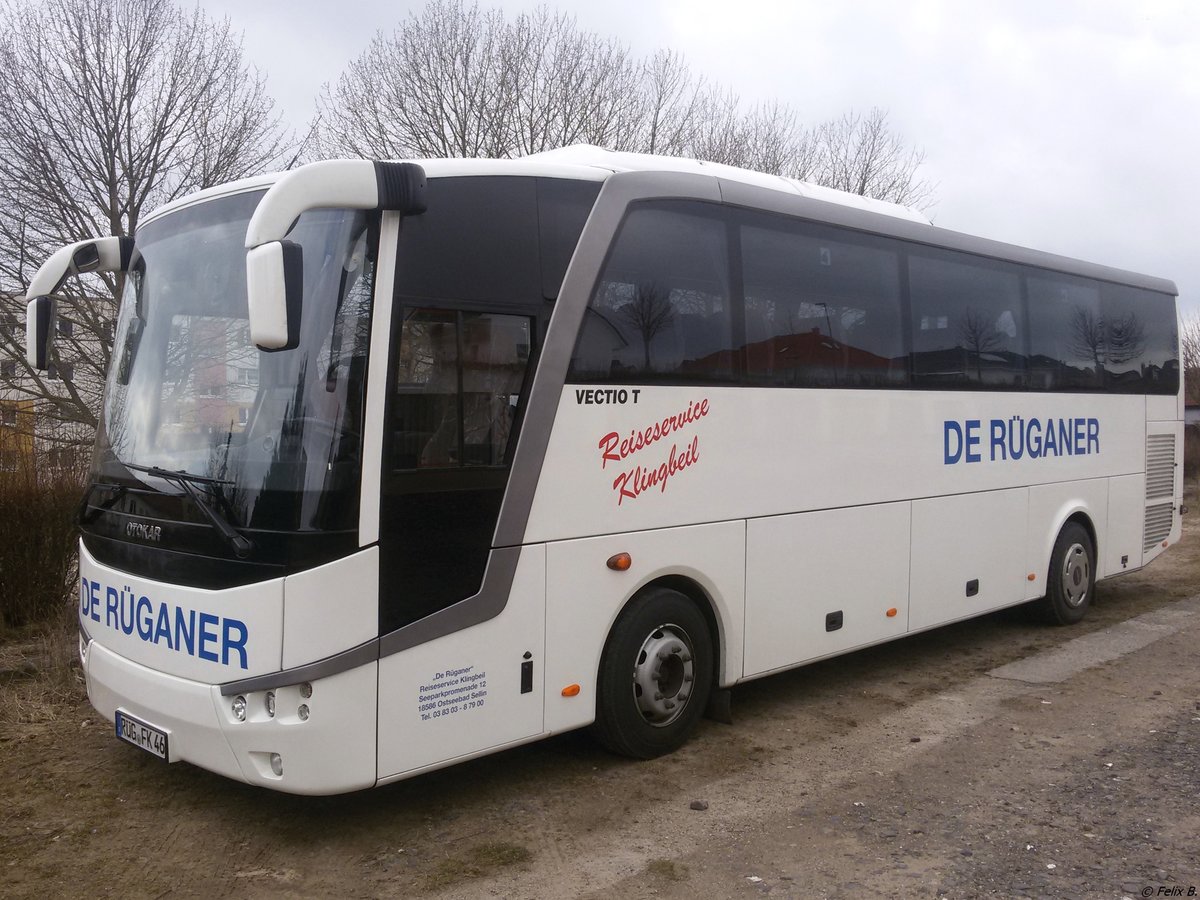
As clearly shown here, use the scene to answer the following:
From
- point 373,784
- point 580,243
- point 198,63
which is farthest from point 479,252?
point 198,63

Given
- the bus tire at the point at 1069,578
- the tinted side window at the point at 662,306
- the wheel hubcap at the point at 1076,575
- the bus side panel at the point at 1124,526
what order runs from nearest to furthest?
the tinted side window at the point at 662,306
the bus tire at the point at 1069,578
the wheel hubcap at the point at 1076,575
the bus side panel at the point at 1124,526

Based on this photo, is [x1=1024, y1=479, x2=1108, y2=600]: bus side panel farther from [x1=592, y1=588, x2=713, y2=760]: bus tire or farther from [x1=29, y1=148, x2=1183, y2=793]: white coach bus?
[x1=592, y1=588, x2=713, y2=760]: bus tire

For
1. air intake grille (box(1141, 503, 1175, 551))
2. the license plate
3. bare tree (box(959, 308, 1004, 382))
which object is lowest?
the license plate

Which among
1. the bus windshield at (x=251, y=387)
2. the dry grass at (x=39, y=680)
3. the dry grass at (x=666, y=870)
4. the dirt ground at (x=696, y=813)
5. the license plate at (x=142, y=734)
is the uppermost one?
the bus windshield at (x=251, y=387)

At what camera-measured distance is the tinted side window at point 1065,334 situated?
9.20m

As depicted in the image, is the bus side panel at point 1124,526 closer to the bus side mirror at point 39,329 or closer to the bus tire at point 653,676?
the bus tire at point 653,676

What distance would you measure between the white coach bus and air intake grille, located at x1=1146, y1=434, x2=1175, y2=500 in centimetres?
452

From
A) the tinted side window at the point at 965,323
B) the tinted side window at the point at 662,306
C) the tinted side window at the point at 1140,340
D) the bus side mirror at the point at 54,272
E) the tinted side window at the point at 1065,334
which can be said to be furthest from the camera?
the tinted side window at the point at 1140,340

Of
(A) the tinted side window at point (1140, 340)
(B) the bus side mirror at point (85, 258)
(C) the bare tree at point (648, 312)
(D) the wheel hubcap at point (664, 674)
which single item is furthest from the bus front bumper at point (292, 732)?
(A) the tinted side window at point (1140, 340)

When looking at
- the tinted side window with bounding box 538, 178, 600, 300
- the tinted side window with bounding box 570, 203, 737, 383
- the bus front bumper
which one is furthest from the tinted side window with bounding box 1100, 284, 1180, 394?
the bus front bumper

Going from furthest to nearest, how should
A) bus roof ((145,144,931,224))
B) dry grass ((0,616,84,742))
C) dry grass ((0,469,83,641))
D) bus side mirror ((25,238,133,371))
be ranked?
dry grass ((0,469,83,641)) < dry grass ((0,616,84,742)) < bus side mirror ((25,238,133,371)) < bus roof ((145,144,931,224))

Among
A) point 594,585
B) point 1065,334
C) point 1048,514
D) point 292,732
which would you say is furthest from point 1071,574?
point 292,732

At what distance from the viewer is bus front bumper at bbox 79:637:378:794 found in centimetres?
443

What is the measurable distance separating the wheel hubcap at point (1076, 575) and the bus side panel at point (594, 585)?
16.7 feet
